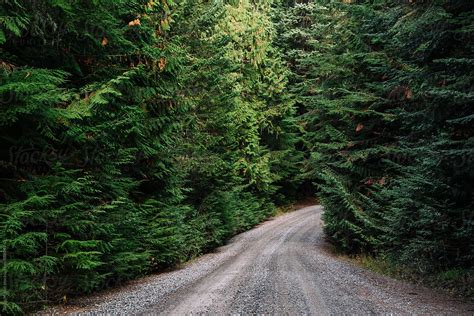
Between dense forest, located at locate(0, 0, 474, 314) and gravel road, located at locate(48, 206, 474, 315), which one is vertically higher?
dense forest, located at locate(0, 0, 474, 314)

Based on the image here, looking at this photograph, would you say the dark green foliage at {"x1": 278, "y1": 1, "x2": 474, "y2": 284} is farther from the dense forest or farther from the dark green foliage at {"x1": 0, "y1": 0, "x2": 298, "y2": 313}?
the dark green foliage at {"x1": 0, "y1": 0, "x2": 298, "y2": 313}

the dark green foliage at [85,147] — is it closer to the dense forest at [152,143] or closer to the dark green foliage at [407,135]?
the dense forest at [152,143]

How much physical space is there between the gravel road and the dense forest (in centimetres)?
81

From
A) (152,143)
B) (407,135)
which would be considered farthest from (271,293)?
(407,135)

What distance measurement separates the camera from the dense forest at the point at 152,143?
20.7ft

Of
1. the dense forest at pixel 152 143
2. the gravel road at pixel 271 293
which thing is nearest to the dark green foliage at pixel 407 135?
the dense forest at pixel 152 143

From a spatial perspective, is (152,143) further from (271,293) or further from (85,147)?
(271,293)

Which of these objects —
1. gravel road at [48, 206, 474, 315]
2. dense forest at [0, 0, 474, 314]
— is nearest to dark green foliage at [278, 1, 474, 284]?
dense forest at [0, 0, 474, 314]

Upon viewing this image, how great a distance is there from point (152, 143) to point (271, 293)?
503 cm

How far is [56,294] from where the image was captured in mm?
6832

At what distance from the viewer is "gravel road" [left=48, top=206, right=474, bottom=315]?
6.42m

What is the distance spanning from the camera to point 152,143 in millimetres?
9828

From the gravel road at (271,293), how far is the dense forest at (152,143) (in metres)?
0.81

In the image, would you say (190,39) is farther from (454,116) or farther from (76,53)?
(454,116)
